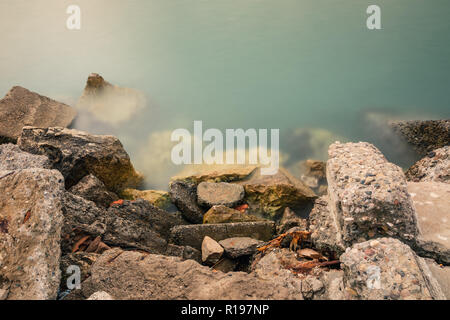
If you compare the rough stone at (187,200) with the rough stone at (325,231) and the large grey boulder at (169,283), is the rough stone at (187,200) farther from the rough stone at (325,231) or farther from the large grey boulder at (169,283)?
the large grey boulder at (169,283)

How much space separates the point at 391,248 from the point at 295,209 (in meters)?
2.14

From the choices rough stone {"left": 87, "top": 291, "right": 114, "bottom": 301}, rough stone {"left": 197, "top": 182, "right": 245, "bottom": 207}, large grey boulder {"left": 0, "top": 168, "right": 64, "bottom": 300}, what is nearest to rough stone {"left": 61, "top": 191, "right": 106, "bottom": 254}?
large grey boulder {"left": 0, "top": 168, "right": 64, "bottom": 300}

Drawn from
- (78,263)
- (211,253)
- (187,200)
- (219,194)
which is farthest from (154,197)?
(78,263)

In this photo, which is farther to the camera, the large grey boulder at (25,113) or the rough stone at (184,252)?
the large grey boulder at (25,113)

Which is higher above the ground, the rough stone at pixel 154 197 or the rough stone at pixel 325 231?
the rough stone at pixel 154 197

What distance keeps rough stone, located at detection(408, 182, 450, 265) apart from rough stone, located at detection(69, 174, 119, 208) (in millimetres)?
2776

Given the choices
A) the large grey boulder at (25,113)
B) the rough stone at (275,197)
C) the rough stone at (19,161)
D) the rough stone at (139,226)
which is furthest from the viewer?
the large grey boulder at (25,113)

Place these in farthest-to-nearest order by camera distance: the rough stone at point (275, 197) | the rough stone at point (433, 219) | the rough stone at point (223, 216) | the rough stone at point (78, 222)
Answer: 1. the rough stone at point (275, 197)
2. the rough stone at point (223, 216)
3. the rough stone at point (78, 222)
4. the rough stone at point (433, 219)

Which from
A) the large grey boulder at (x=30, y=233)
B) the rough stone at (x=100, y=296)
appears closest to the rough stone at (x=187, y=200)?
the large grey boulder at (x=30, y=233)

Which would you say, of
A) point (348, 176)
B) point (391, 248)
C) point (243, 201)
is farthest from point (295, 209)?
point (391, 248)

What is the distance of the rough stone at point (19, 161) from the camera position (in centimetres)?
296

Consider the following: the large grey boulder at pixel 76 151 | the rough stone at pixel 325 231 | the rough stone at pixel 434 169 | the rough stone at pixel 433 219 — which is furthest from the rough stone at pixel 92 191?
the rough stone at pixel 434 169

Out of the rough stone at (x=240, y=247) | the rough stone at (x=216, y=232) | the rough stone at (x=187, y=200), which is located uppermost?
the rough stone at (x=187, y=200)

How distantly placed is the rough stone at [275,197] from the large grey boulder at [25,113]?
305cm
